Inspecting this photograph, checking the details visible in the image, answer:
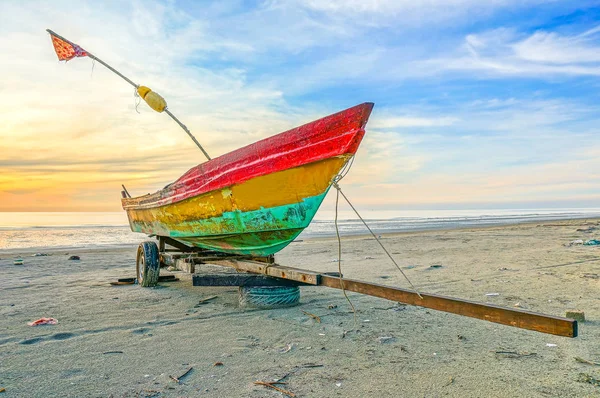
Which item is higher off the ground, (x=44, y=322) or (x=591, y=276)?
(x=591, y=276)

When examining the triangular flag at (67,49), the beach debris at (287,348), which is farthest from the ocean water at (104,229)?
the beach debris at (287,348)

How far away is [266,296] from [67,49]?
6711mm

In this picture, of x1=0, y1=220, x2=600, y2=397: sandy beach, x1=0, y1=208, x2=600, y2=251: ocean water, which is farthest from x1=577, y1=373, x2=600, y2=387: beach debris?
x1=0, y1=208, x2=600, y2=251: ocean water

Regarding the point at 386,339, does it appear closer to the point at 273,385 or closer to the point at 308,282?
the point at 308,282

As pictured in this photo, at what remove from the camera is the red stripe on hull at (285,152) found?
3840 millimetres

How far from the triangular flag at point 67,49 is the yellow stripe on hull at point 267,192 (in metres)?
4.26

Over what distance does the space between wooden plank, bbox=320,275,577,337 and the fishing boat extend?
121cm

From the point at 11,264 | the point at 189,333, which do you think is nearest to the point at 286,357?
the point at 189,333

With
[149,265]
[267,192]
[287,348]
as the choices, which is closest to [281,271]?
[267,192]

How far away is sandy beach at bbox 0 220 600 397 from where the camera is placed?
2.80 metres

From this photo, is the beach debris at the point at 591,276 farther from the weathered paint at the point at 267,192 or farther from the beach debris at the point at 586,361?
the weathered paint at the point at 267,192

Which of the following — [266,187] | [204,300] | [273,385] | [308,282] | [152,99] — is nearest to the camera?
[273,385]

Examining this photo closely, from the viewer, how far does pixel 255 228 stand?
495 centimetres

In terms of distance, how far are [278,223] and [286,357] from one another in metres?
1.69
